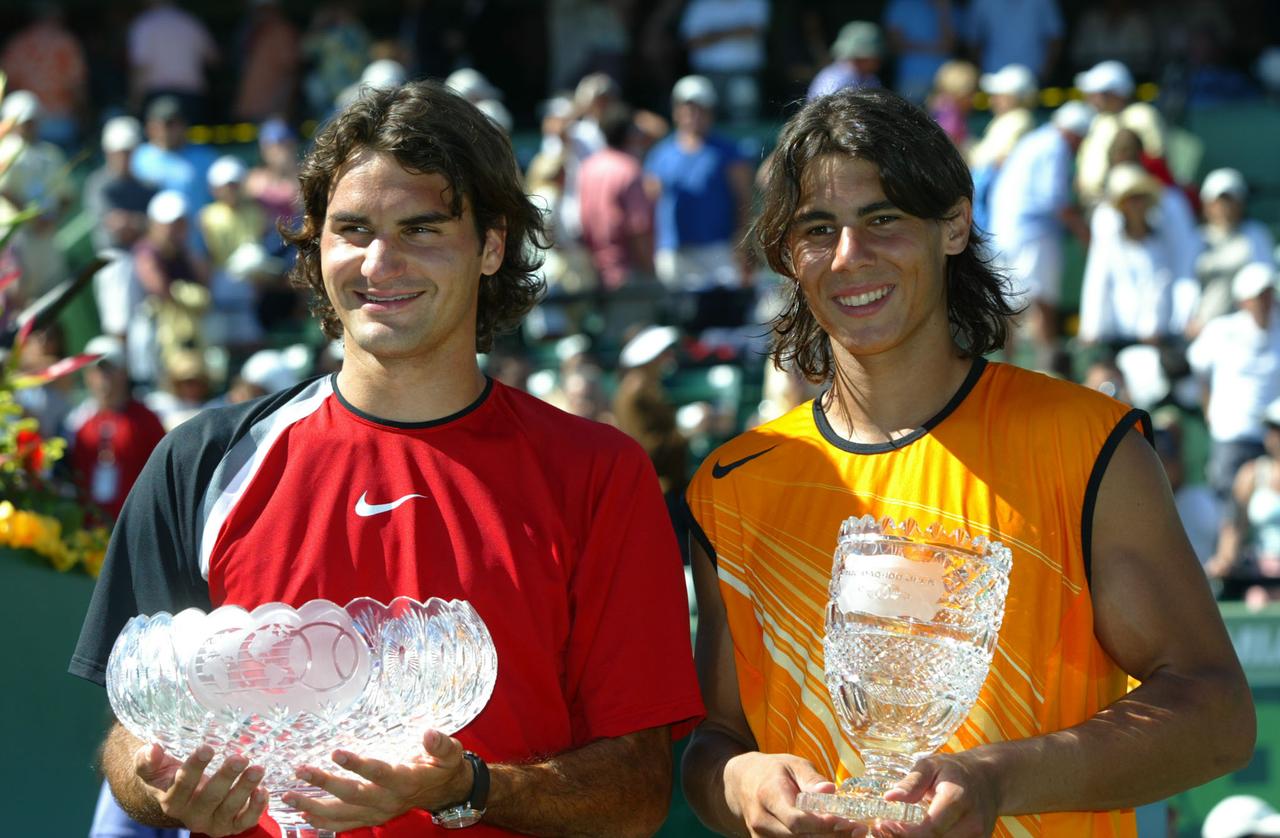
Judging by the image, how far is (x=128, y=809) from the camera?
3.02m

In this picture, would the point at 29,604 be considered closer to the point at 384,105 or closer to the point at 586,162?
the point at 384,105

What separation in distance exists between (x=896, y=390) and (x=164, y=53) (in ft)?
39.9

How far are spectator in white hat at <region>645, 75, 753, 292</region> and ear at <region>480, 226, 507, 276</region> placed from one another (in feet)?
27.2


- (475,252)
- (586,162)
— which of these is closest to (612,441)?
(475,252)

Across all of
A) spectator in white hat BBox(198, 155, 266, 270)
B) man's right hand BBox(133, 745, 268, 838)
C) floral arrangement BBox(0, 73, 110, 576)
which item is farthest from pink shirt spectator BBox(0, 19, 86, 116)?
man's right hand BBox(133, 745, 268, 838)

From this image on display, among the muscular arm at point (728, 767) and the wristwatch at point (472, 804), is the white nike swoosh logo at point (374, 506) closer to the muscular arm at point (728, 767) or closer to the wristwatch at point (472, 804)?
the wristwatch at point (472, 804)

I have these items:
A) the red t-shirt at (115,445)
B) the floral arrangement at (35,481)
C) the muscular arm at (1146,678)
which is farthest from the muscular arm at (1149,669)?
the red t-shirt at (115,445)

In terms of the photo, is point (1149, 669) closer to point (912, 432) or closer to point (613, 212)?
point (912, 432)

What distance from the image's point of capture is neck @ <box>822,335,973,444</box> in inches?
128

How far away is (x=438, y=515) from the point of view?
3062 mm

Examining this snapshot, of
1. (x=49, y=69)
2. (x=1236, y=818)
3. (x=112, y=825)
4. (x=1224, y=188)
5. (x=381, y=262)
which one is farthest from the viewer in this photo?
(x=49, y=69)

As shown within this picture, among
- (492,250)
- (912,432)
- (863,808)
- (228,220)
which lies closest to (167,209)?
(228,220)

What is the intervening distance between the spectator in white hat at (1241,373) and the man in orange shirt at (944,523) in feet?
20.9

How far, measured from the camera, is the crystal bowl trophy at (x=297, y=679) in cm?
266
